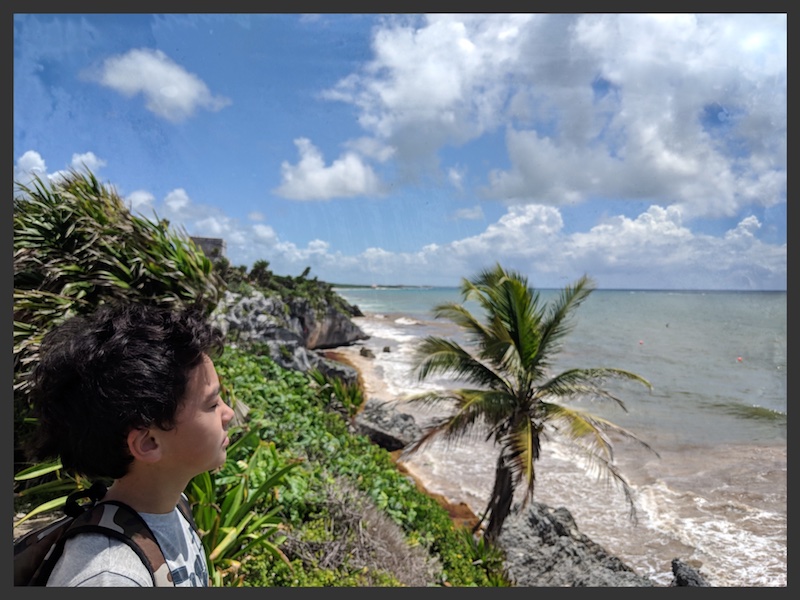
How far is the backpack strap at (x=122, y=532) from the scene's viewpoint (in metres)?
1.06

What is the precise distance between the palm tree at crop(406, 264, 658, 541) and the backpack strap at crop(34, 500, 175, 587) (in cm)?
775

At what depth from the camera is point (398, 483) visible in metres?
6.40

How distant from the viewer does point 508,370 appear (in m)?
8.86

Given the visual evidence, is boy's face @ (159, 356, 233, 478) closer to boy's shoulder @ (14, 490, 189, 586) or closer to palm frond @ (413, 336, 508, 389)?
boy's shoulder @ (14, 490, 189, 586)

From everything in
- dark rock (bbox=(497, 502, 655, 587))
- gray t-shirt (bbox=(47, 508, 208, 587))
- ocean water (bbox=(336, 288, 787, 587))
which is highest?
gray t-shirt (bbox=(47, 508, 208, 587))

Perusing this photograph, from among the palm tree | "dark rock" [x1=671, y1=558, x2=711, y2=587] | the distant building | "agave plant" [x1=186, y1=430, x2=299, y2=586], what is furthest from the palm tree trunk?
the distant building

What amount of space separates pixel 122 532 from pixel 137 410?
10.6 inches

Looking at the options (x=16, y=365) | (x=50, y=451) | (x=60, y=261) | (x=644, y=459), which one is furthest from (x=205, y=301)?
(x=644, y=459)

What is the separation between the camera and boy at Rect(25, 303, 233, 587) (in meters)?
1.22

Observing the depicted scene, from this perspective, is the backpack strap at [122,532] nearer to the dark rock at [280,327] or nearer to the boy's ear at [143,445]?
the boy's ear at [143,445]

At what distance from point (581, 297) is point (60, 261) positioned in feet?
24.8

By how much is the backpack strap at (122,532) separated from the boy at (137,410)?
0.04 m

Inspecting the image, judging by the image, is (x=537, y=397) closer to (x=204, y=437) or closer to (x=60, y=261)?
(x=60, y=261)

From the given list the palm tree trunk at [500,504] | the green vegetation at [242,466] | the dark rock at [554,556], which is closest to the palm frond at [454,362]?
the palm tree trunk at [500,504]
